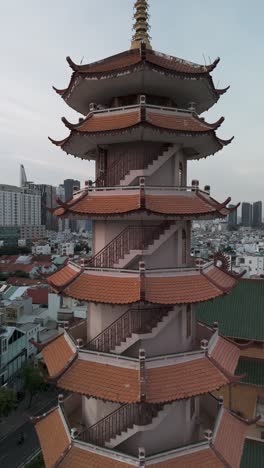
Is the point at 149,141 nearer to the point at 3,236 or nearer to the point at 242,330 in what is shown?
the point at 242,330

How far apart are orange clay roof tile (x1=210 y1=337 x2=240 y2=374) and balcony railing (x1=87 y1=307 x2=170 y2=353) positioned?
2.28 metres

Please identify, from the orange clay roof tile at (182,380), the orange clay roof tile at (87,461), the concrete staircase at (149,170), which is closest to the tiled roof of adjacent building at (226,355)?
the orange clay roof tile at (182,380)

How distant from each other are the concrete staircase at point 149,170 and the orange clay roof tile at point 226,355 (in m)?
6.06

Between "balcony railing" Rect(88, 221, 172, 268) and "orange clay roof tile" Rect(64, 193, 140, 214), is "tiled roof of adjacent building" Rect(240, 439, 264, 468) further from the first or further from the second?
"orange clay roof tile" Rect(64, 193, 140, 214)

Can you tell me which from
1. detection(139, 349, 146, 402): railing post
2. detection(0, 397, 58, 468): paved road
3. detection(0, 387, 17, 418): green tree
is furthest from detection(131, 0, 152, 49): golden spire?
detection(0, 387, 17, 418): green tree

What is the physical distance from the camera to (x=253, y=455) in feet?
59.4

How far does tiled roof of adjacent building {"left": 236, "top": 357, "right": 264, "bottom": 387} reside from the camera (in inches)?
886

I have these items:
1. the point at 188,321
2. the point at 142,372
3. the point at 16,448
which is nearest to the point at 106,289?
the point at 142,372

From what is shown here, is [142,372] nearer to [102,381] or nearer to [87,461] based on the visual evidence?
[102,381]

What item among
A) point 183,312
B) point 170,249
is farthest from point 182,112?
point 183,312

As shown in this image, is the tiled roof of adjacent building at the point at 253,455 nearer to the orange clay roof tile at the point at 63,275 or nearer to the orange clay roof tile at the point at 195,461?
the orange clay roof tile at the point at 195,461

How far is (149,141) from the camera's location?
41.1 ft

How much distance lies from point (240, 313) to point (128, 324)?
15.2 m

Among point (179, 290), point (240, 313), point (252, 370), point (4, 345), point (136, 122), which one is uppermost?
point (136, 122)
